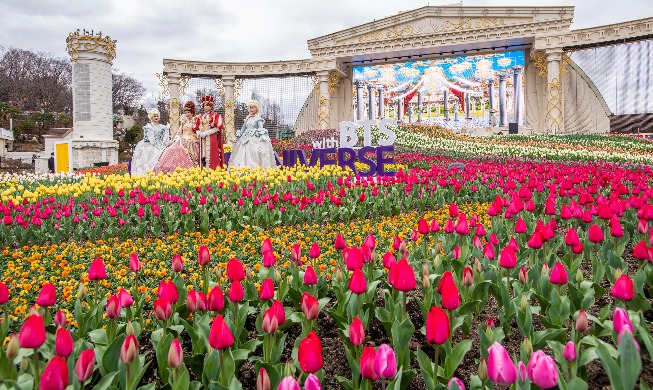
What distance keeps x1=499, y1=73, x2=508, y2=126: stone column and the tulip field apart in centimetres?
2228

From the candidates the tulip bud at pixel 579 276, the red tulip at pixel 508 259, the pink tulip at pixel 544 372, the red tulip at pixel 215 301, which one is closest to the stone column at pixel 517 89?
the tulip bud at pixel 579 276

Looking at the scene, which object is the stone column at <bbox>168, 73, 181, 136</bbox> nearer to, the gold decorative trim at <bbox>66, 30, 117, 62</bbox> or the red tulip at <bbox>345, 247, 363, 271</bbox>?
the gold decorative trim at <bbox>66, 30, 117, 62</bbox>

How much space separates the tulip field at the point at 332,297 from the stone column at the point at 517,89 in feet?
73.7

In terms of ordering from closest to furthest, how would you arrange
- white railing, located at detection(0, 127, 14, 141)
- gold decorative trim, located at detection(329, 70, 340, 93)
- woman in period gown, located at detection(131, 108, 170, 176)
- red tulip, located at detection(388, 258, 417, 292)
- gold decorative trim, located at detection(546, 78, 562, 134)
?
red tulip, located at detection(388, 258, 417, 292), woman in period gown, located at detection(131, 108, 170, 176), gold decorative trim, located at detection(546, 78, 562, 134), gold decorative trim, located at detection(329, 70, 340, 93), white railing, located at detection(0, 127, 14, 141)

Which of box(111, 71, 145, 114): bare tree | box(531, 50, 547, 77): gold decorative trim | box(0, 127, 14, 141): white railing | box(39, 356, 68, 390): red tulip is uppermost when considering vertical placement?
box(111, 71, 145, 114): bare tree

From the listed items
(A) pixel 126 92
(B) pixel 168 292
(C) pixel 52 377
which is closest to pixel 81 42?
(B) pixel 168 292

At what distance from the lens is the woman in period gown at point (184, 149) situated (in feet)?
41.6

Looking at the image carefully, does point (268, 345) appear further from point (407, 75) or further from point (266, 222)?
point (407, 75)

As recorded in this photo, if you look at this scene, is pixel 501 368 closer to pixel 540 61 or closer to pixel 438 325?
pixel 438 325

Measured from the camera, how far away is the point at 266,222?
21.5ft

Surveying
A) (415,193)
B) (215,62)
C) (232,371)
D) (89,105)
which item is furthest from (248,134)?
(215,62)

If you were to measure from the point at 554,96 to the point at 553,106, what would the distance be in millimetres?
574

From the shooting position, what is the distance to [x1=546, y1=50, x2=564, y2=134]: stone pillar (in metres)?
26.4

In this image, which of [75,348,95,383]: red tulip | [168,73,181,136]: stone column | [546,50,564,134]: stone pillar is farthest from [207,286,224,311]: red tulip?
[168,73,181,136]: stone column
